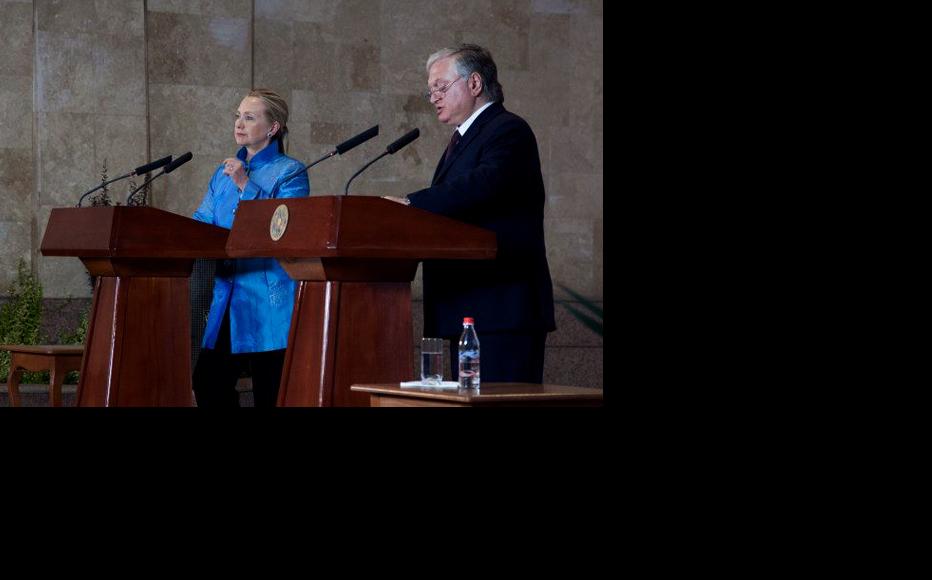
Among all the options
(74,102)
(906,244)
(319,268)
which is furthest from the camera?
(74,102)

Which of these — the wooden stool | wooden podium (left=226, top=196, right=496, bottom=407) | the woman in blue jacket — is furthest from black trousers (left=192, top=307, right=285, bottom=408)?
the wooden stool

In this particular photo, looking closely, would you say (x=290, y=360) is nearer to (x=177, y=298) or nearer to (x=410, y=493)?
(x=177, y=298)

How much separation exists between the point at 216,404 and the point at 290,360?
1.12m

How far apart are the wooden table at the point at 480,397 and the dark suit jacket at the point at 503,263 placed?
0.48 meters

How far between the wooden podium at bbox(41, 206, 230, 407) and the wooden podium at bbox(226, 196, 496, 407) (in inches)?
26.9

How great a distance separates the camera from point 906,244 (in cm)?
145

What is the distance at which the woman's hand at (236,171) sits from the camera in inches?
157

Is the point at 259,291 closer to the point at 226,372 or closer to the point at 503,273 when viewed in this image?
the point at 226,372

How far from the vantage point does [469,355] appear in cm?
307

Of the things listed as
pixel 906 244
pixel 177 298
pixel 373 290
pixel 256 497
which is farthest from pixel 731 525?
pixel 177 298

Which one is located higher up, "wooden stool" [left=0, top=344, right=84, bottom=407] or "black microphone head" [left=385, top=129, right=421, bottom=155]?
"black microphone head" [left=385, top=129, right=421, bottom=155]

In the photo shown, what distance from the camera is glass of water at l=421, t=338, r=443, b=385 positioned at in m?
3.11

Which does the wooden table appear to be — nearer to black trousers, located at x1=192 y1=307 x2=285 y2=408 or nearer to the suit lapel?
the suit lapel

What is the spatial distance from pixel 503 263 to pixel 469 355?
0.34m
